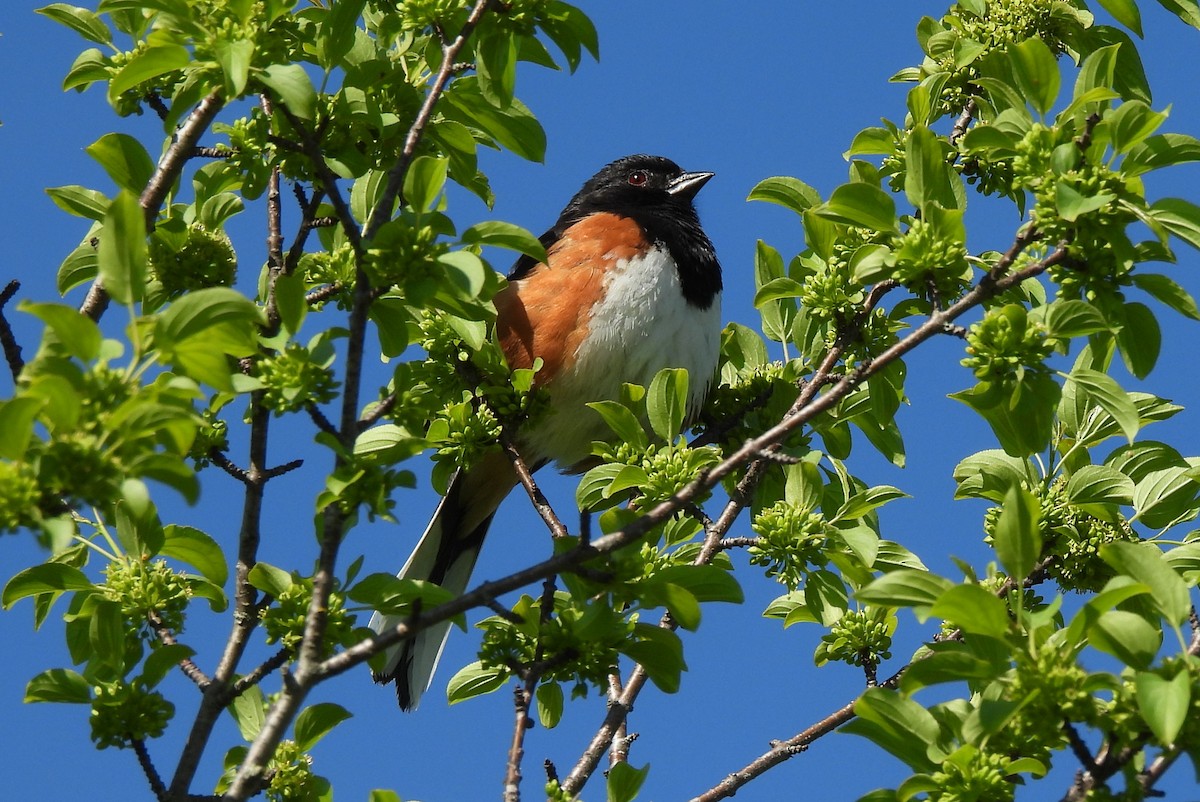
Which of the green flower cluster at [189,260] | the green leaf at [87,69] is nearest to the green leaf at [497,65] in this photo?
the green flower cluster at [189,260]

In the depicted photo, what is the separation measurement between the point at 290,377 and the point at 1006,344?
3.18 ft

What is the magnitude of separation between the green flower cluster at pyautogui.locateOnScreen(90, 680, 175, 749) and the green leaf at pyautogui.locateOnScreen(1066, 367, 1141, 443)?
56.3 inches

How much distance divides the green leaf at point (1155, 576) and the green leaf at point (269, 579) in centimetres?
116

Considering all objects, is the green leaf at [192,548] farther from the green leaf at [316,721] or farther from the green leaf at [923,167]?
the green leaf at [923,167]

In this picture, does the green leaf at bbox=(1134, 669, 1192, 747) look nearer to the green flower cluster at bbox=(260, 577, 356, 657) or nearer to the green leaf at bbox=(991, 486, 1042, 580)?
the green leaf at bbox=(991, 486, 1042, 580)

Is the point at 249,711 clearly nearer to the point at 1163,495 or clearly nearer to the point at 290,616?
the point at 290,616

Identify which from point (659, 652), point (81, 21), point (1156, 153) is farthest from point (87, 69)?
point (1156, 153)

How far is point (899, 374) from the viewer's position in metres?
→ 2.45

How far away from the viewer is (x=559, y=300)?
3.50 meters

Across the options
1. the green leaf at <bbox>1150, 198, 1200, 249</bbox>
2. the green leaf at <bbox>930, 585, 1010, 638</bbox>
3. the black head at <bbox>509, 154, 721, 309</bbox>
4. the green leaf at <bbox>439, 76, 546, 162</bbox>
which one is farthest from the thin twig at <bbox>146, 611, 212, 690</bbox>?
the black head at <bbox>509, 154, 721, 309</bbox>

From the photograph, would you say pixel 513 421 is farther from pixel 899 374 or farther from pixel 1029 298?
pixel 1029 298

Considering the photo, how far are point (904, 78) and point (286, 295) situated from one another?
164cm

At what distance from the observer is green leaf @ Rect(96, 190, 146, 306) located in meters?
1.48

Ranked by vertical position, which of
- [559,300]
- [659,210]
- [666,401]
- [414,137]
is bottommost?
[666,401]
